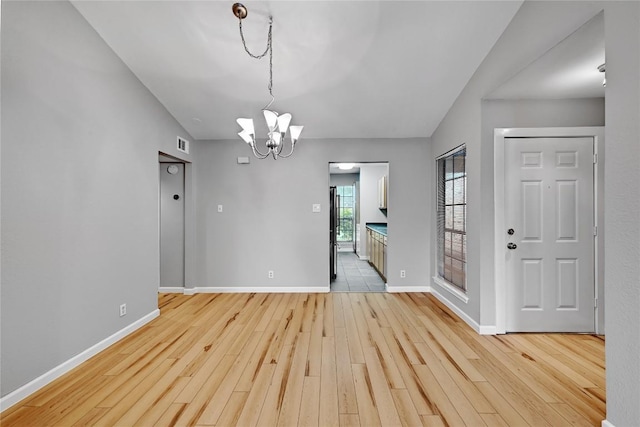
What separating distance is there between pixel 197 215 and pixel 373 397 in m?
3.69

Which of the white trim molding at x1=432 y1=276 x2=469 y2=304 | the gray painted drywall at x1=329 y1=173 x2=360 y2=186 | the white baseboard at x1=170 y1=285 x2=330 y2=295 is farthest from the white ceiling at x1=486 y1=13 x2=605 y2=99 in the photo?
the gray painted drywall at x1=329 y1=173 x2=360 y2=186

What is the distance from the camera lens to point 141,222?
315 cm

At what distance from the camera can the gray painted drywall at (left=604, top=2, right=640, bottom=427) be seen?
1412 mm

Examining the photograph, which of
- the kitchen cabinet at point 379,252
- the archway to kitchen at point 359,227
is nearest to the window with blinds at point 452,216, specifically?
the archway to kitchen at point 359,227

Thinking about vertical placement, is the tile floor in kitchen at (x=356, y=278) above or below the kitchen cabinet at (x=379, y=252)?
below

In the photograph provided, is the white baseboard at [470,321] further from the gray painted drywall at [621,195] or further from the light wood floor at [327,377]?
the gray painted drywall at [621,195]

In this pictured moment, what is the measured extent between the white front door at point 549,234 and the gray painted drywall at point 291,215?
1508 millimetres

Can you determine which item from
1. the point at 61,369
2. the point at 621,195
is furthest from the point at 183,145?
the point at 621,195

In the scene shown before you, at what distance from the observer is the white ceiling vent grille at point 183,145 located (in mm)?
3938

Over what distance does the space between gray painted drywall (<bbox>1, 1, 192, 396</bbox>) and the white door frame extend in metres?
3.95

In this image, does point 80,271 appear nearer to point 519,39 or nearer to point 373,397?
point 373,397

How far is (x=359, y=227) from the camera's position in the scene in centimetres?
773

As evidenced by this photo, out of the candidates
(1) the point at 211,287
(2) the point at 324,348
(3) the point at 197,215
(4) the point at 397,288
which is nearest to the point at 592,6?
(2) the point at 324,348

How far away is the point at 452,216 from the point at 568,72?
1.89m
